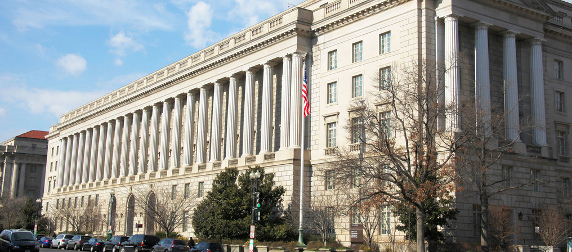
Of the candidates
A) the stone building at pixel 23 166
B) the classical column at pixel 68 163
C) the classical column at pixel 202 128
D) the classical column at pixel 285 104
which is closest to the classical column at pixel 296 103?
the classical column at pixel 285 104

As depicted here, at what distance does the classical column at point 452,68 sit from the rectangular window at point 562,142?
1302cm

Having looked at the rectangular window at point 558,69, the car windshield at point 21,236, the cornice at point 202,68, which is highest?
the cornice at point 202,68

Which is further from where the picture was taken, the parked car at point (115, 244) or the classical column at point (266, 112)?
A: the classical column at point (266, 112)

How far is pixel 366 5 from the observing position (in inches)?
1980

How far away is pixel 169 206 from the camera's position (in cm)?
6762

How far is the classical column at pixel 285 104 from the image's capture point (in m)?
55.6

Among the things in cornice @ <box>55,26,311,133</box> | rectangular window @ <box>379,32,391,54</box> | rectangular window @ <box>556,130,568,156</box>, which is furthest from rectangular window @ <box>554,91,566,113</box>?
cornice @ <box>55,26,311,133</box>

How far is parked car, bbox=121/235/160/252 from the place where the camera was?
49.2 m

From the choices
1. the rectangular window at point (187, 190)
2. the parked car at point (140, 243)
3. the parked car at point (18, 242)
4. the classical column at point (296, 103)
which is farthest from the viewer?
the rectangular window at point (187, 190)

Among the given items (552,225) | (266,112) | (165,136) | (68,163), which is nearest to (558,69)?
(552,225)

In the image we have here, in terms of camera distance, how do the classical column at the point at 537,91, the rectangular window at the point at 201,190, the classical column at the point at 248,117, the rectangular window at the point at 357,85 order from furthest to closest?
the rectangular window at the point at 201,190, the classical column at the point at 248,117, the rectangular window at the point at 357,85, the classical column at the point at 537,91

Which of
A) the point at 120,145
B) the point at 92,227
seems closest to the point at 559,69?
the point at 120,145

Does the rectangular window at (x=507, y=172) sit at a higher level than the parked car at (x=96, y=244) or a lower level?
higher

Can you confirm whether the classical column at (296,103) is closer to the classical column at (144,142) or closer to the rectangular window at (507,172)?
the rectangular window at (507,172)
